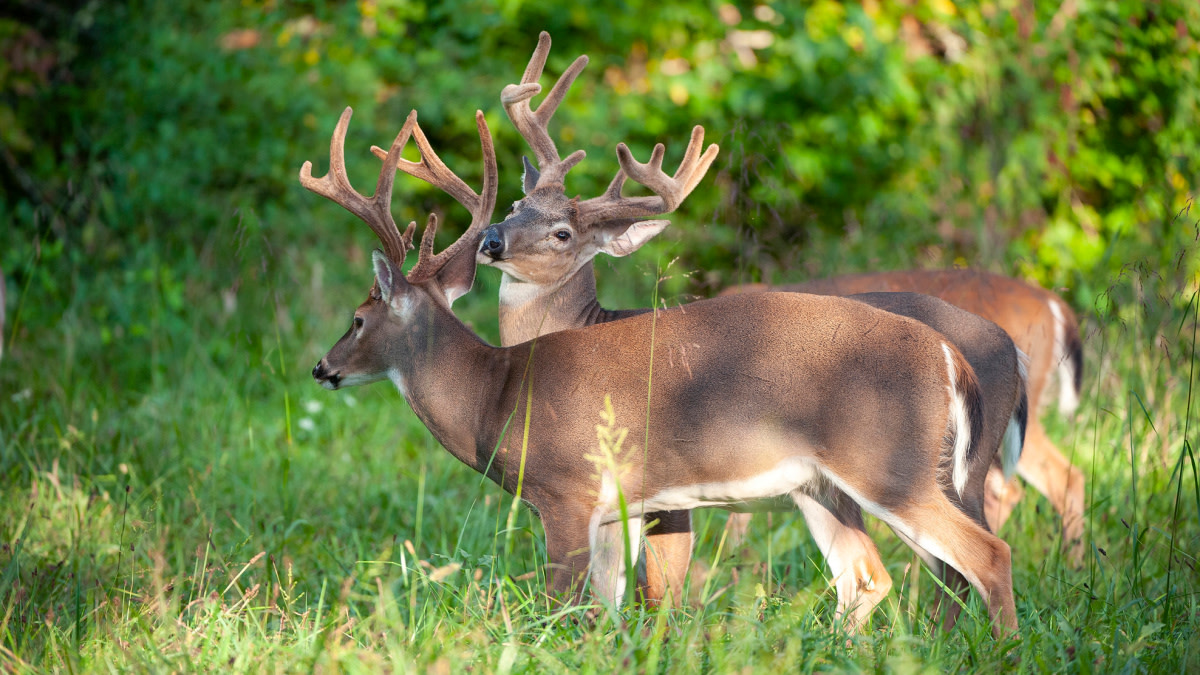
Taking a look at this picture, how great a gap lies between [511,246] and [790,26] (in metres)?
5.09

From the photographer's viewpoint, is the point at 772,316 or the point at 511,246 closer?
the point at 772,316

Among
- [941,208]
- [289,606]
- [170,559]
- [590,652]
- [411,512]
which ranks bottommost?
[941,208]

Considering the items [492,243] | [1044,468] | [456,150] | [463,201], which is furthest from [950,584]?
[456,150]

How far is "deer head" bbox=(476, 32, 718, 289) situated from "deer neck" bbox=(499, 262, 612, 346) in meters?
0.03

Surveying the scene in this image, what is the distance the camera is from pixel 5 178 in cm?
787

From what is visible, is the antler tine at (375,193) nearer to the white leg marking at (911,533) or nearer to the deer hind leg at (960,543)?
the white leg marking at (911,533)

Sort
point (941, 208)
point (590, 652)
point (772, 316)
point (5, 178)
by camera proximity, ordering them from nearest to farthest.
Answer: point (590, 652)
point (772, 316)
point (5, 178)
point (941, 208)

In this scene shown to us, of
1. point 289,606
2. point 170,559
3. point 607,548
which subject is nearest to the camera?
point 289,606

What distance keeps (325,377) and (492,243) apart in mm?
931

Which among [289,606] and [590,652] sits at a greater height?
[590,652]

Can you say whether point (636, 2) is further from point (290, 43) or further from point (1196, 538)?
point (1196, 538)

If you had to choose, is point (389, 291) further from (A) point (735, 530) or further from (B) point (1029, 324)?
(B) point (1029, 324)

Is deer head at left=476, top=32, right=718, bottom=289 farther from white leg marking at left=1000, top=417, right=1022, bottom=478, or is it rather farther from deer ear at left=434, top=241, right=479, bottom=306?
white leg marking at left=1000, top=417, right=1022, bottom=478

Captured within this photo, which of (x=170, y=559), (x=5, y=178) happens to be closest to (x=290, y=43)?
(x=5, y=178)
